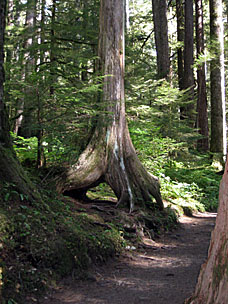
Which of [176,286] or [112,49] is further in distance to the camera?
[112,49]

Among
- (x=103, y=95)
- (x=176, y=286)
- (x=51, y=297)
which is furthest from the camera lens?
(x=103, y=95)

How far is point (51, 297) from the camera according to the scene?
3512mm

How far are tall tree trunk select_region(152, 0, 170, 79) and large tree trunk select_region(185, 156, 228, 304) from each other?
1246 centimetres

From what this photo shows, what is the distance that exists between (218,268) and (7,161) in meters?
3.24

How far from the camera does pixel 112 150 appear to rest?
7164 mm

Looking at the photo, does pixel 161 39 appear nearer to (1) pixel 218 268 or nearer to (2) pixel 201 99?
(2) pixel 201 99

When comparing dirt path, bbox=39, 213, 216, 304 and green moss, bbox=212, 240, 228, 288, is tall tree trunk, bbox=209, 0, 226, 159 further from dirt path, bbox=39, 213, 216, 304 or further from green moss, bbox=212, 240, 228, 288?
green moss, bbox=212, 240, 228, 288

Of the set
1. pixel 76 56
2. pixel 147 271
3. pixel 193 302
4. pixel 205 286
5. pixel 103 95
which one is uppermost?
pixel 76 56

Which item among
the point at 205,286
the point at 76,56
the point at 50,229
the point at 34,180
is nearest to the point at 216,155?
the point at 76,56

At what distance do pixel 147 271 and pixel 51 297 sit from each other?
1.66 metres

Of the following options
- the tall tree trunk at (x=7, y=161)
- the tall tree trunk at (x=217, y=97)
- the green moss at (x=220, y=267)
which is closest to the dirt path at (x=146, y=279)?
the green moss at (x=220, y=267)

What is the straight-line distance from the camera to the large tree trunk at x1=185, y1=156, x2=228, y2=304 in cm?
221

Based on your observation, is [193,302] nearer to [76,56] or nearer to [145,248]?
[145,248]

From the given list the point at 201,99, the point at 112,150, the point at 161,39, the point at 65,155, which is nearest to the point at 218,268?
the point at 65,155
